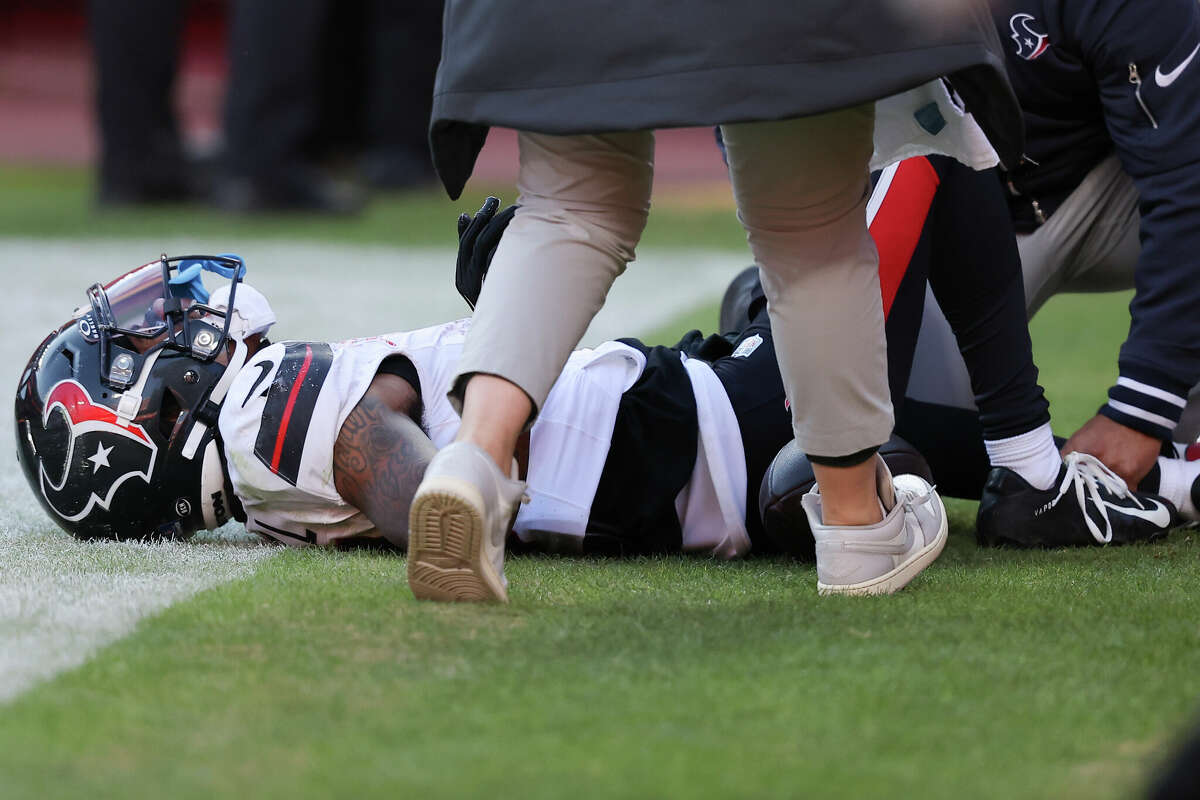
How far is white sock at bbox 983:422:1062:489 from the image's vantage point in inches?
69.1

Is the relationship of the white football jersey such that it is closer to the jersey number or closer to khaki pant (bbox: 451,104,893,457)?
the jersey number

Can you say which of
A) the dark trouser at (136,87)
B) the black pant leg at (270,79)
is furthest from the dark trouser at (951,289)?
the dark trouser at (136,87)

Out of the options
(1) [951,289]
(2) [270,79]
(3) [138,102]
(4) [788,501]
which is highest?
(2) [270,79]

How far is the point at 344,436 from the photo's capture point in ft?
5.10

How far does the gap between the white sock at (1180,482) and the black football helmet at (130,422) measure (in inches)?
44.8

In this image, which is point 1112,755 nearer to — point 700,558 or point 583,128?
point 583,128

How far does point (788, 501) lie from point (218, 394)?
655mm

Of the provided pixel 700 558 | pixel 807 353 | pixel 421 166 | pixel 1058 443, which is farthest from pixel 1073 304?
pixel 421 166

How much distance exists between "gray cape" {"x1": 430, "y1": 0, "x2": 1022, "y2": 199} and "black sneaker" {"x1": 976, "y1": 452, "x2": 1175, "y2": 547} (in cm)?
71

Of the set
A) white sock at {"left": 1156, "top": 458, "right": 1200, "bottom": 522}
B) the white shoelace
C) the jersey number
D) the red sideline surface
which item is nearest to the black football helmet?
the jersey number

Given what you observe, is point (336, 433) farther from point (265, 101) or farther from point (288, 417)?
point (265, 101)

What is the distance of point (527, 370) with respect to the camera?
123 cm

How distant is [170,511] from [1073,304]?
9.99ft

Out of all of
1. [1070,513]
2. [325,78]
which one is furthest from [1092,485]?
[325,78]
